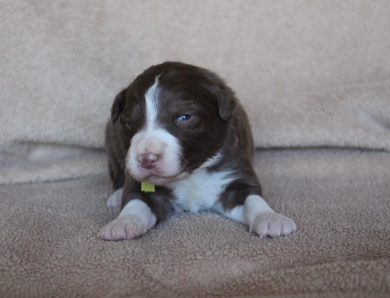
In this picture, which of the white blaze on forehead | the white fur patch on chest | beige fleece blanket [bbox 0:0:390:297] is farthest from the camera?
beige fleece blanket [bbox 0:0:390:297]

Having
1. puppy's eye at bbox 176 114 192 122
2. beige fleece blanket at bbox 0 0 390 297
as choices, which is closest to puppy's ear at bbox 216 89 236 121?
puppy's eye at bbox 176 114 192 122

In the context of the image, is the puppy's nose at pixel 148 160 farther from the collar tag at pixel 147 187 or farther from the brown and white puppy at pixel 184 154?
the collar tag at pixel 147 187

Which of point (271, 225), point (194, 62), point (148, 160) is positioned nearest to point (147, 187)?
point (148, 160)

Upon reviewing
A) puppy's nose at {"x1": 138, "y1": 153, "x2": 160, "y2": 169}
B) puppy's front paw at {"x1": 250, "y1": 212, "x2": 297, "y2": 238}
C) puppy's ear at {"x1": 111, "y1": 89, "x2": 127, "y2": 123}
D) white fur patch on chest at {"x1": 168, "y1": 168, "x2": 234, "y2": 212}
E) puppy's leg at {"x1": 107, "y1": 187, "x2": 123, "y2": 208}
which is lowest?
puppy's leg at {"x1": 107, "y1": 187, "x2": 123, "y2": 208}

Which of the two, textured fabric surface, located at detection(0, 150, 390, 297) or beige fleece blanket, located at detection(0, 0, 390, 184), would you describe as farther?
beige fleece blanket, located at detection(0, 0, 390, 184)

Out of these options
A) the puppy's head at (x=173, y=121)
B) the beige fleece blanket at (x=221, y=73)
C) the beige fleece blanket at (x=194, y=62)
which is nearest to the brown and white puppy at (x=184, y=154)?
the puppy's head at (x=173, y=121)

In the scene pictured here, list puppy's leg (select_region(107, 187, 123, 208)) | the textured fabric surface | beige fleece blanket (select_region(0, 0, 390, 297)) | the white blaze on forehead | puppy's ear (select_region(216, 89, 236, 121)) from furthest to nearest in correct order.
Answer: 1. beige fleece blanket (select_region(0, 0, 390, 297))
2. puppy's leg (select_region(107, 187, 123, 208))
3. puppy's ear (select_region(216, 89, 236, 121))
4. the white blaze on forehead
5. the textured fabric surface

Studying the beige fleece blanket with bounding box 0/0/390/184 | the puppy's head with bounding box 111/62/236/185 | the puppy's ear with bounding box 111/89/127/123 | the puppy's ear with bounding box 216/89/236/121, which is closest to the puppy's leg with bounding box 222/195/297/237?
the puppy's head with bounding box 111/62/236/185

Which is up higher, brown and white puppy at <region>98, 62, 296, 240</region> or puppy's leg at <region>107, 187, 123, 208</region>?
brown and white puppy at <region>98, 62, 296, 240</region>

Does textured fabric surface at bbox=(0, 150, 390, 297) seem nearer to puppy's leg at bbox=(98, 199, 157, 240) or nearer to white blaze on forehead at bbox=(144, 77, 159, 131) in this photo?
puppy's leg at bbox=(98, 199, 157, 240)
